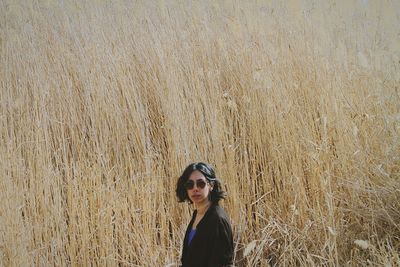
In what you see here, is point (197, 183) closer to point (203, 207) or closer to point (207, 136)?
point (203, 207)

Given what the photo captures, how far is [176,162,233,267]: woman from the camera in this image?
4.50ft

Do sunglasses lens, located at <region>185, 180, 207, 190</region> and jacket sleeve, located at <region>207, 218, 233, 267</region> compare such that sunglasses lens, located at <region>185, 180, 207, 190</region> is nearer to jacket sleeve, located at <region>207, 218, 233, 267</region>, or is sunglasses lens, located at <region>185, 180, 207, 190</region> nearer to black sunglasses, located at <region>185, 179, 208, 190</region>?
black sunglasses, located at <region>185, 179, 208, 190</region>

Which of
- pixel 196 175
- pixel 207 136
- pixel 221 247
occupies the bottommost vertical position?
pixel 221 247

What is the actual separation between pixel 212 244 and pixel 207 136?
913 mm

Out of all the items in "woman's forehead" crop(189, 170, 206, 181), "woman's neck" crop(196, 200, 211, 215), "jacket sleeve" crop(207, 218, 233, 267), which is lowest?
"jacket sleeve" crop(207, 218, 233, 267)

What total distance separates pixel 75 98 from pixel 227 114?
957mm

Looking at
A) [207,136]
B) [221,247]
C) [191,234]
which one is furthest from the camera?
[207,136]

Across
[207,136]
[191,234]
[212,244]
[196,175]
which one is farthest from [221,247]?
[207,136]

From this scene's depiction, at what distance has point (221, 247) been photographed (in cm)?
137

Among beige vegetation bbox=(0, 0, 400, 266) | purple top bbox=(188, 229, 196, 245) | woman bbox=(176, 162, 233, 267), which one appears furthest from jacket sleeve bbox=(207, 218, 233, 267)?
beige vegetation bbox=(0, 0, 400, 266)

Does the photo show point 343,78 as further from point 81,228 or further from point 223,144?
point 81,228

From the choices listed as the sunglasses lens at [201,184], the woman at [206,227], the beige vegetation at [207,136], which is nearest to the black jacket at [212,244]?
the woman at [206,227]

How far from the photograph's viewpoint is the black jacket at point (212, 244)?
1363mm

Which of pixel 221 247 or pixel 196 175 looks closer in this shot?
pixel 221 247
